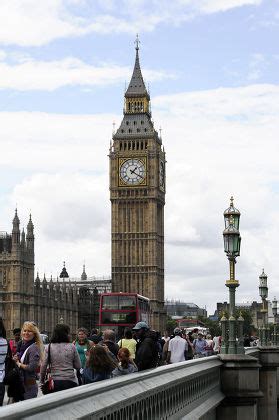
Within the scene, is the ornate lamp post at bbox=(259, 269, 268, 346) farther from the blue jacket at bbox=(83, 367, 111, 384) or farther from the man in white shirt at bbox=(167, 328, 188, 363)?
the blue jacket at bbox=(83, 367, 111, 384)

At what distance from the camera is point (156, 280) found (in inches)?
4938

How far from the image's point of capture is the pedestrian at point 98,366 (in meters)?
10.9

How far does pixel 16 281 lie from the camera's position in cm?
9425

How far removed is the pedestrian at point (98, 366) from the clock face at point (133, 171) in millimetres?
114085

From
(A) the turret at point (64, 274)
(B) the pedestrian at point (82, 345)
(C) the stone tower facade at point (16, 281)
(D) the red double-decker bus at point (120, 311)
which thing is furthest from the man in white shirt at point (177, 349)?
(A) the turret at point (64, 274)

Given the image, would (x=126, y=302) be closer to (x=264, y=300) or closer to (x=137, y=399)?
(x=264, y=300)

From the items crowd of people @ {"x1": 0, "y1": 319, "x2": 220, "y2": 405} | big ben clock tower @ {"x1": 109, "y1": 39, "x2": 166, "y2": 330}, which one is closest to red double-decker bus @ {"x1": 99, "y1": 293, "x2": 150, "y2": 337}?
crowd of people @ {"x1": 0, "y1": 319, "x2": 220, "y2": 405}

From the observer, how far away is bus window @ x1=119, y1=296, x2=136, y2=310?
47688 mm

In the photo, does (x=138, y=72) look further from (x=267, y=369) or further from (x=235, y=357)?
(x=235, y=357)

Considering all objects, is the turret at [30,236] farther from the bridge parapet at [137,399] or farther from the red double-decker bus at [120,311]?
the bridge parapet at [137,399]

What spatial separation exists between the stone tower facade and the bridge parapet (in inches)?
3061

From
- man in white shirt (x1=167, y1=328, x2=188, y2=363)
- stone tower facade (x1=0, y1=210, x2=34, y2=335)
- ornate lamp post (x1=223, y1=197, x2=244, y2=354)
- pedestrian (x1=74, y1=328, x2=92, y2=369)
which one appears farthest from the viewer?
stone tower facade (x1=0, y1=210, x2=34, y2=335)

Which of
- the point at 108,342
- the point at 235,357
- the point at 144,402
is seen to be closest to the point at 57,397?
the point at 144,402

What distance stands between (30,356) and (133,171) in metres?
114
